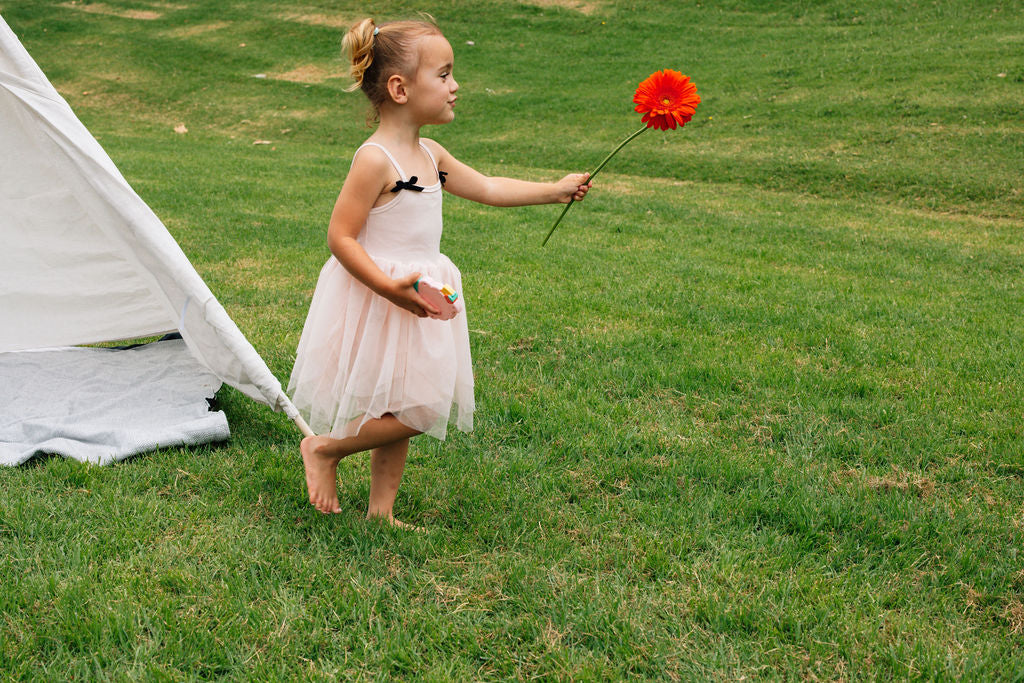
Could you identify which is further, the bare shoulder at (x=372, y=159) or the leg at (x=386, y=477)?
the leg at (x=386, y=477)

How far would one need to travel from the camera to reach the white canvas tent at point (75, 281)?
3.72m

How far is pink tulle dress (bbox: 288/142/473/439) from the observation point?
2797 millimetres

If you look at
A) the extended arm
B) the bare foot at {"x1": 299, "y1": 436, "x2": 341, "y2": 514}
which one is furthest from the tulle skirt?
the extended arm

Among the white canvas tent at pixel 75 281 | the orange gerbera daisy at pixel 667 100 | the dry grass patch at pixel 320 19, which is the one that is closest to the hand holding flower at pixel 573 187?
the orange gerbera daisy at pixel 667 100

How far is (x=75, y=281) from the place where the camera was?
464cm

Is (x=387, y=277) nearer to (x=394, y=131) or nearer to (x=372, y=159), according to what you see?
(x=372, y=159)

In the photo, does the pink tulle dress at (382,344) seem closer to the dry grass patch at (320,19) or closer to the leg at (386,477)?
the leg at (386,477)

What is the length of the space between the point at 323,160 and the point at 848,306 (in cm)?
942

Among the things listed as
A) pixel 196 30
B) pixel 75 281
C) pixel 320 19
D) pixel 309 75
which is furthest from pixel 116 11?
pixel 75 281

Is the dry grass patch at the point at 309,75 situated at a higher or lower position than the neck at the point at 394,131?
lower

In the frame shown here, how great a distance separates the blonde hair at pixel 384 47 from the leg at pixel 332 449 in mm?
1136

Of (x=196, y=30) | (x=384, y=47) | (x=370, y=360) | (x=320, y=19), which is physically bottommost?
(x=370, y=360)

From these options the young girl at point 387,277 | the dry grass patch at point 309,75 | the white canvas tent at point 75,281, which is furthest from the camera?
the dry grass patch at point 309,75

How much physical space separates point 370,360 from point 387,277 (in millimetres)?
306
